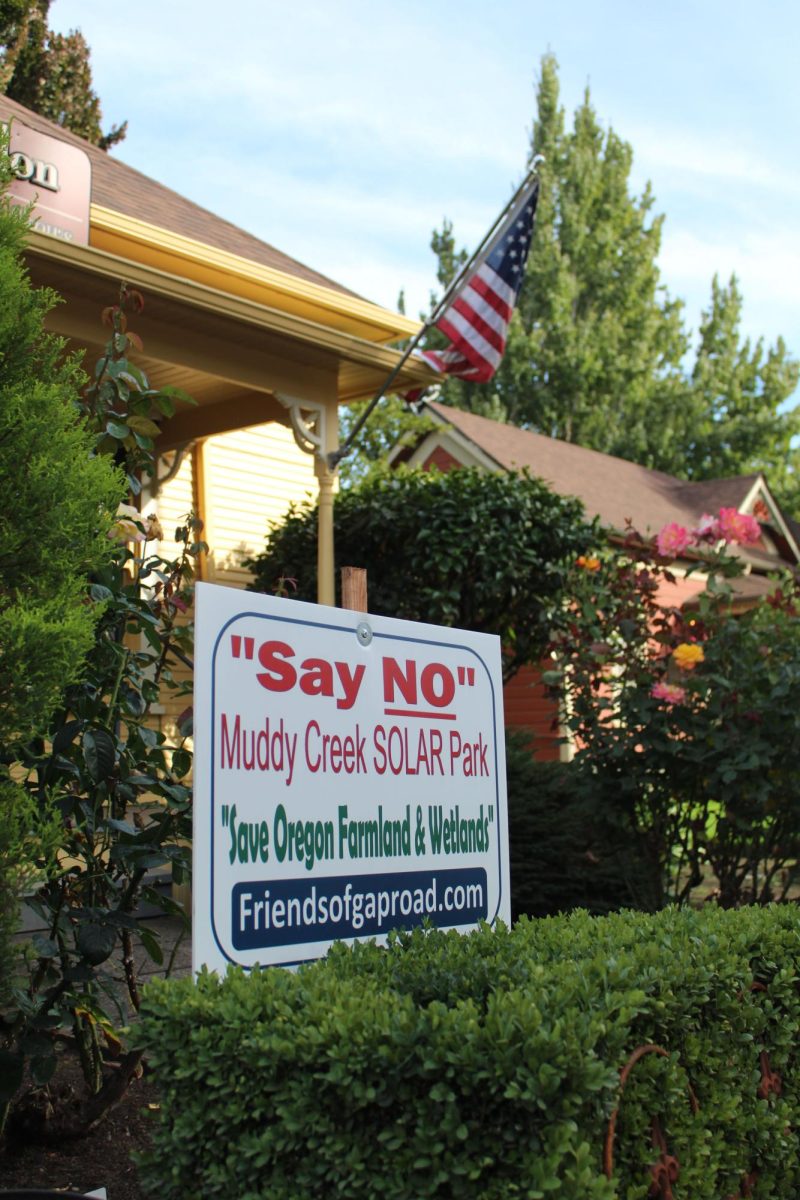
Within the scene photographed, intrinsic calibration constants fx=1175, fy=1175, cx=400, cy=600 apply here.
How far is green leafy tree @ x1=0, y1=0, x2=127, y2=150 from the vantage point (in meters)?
13.6

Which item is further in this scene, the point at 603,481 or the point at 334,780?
the point at 603,481

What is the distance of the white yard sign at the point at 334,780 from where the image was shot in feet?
8.80

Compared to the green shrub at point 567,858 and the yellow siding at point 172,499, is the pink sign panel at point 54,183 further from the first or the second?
the green shrub at point 567,858

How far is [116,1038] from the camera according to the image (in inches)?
154

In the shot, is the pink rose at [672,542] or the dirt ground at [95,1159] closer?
the dirt ground at [95,1159]

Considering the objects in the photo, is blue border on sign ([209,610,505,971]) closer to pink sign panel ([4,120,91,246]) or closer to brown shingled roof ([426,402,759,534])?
pink sign panel ([4,120,91,246])

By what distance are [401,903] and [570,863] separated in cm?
491

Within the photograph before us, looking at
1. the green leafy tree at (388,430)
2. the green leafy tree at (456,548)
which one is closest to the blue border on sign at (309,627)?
the green leafy tree at (456,548)

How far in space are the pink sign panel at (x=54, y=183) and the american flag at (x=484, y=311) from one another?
3.12 m

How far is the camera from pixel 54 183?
310 inches

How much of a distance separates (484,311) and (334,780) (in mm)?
7799

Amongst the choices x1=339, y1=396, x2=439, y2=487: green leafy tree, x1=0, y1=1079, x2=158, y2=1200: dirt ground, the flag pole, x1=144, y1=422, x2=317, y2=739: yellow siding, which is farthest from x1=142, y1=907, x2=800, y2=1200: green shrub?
x1=339, y1=396, x2=439, y2=487: green leafy tree

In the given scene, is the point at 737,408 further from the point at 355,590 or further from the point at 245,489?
the point at 355,590

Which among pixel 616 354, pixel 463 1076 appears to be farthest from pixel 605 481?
pixel 463 1076
